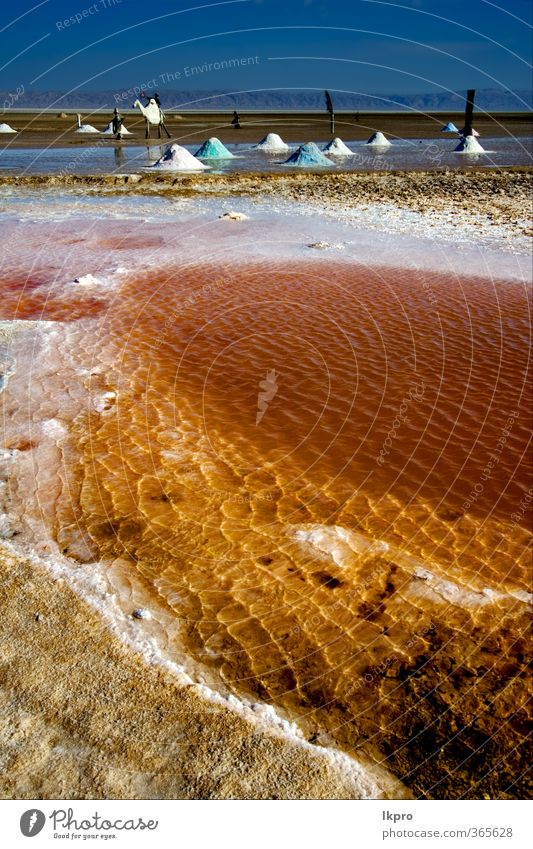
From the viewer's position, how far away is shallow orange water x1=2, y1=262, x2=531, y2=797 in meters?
4.71

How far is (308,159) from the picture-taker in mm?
32719

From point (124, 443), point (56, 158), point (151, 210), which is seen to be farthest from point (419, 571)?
point (56, 158)

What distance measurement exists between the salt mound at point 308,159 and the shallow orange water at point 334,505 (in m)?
23.1

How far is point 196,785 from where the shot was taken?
3.89 m

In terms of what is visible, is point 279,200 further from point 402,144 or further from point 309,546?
point 402,144

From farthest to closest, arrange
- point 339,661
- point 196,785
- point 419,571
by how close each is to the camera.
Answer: point 419,571 → point 339,661 → point 196,785

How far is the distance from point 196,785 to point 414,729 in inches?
60.6

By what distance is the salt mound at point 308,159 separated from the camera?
3259cm

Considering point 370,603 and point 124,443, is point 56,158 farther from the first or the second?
point 370,603

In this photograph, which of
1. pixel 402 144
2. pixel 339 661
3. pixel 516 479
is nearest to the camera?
pixel 339 661

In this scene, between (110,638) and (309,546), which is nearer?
(110,638)

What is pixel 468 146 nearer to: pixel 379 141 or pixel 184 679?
pixel 379 141

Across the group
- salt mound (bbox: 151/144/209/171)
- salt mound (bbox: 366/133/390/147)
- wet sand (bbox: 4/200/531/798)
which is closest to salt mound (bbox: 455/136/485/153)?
salt mound (bbox: 366/133/390/147)

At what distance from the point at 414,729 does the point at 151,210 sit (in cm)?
1944
